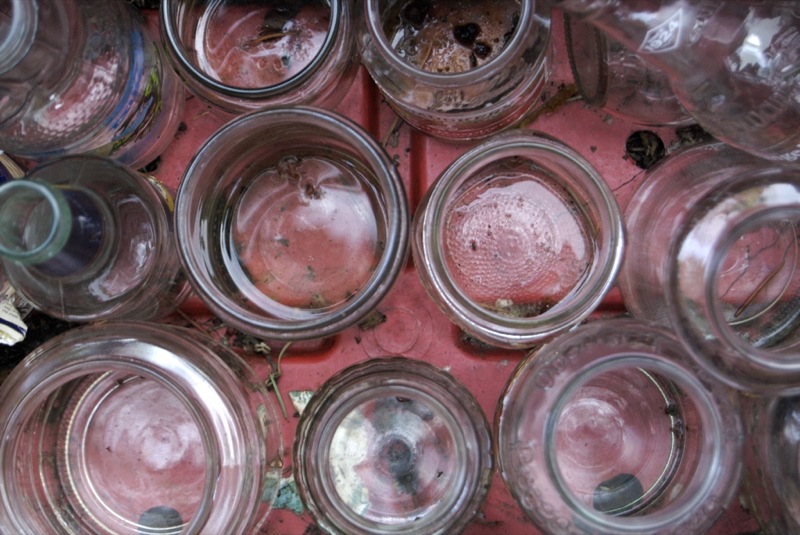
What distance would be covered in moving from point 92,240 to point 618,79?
1.84ft

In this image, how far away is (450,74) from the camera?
716mm

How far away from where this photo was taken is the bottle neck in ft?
2.18

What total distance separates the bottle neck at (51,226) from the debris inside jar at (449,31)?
0.37 meters

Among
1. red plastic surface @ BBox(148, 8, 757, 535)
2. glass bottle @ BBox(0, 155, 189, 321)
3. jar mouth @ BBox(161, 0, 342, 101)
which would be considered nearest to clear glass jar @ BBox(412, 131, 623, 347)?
red plastic surface @ BBox(148, 8, 757, 535)

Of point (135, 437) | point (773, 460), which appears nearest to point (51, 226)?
point (135, 437)

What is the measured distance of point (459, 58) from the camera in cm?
82

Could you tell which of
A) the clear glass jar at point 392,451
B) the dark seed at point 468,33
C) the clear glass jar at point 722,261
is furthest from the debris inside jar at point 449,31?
the clear glass jar at point 392,451

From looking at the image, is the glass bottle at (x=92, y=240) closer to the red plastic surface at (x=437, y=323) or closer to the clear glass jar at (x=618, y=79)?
the red plastic surface at (x=437, y=323)

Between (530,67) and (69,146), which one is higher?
(530,67)

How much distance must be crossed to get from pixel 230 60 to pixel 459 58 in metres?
0.26

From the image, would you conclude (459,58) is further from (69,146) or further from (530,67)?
(69,146)

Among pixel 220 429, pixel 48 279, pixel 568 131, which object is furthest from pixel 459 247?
pixel 48 279

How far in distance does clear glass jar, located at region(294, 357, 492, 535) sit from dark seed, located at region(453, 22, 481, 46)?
357 millimetres

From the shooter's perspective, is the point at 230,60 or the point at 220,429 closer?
the point at 220,429
